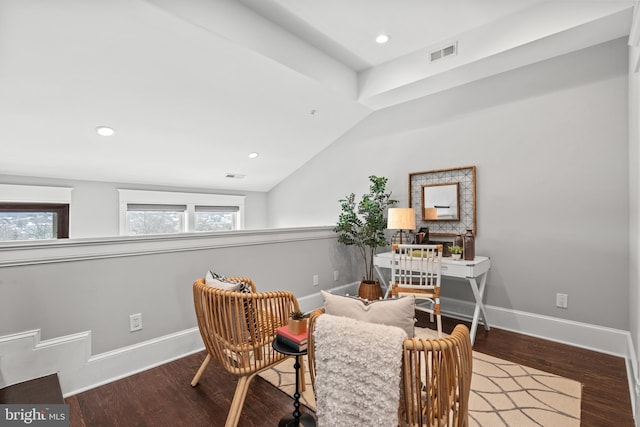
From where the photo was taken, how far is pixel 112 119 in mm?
2838

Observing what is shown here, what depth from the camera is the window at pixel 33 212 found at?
3.28 meters

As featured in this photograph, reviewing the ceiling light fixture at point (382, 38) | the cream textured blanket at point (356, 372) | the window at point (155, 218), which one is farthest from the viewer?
the window at point (155, 218)

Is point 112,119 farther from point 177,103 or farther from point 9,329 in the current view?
point 9,329

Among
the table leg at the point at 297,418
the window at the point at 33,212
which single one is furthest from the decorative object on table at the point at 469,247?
the window at the point at 33,212

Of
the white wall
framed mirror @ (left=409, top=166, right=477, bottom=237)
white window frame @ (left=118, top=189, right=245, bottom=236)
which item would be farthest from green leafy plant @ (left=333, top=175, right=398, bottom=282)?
the white wall

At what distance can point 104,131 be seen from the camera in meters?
2.97

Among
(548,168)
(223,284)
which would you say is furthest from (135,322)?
(548,168)

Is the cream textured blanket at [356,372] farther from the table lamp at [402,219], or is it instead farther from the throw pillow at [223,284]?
the table lamp at [402,219]

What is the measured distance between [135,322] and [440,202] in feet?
10.2

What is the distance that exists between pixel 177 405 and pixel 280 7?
115 inches

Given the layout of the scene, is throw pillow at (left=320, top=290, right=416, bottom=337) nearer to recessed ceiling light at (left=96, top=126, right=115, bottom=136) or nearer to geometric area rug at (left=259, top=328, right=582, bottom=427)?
geometric area rug at (left=259, top=328, right=582, bottom=427)

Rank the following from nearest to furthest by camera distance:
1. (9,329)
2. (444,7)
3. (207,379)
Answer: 1. (9,329)
2. (207,379)
3. (444,7)

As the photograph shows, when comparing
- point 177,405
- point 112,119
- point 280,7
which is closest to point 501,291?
point 177,405

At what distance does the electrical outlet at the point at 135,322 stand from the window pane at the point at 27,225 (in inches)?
80.6
